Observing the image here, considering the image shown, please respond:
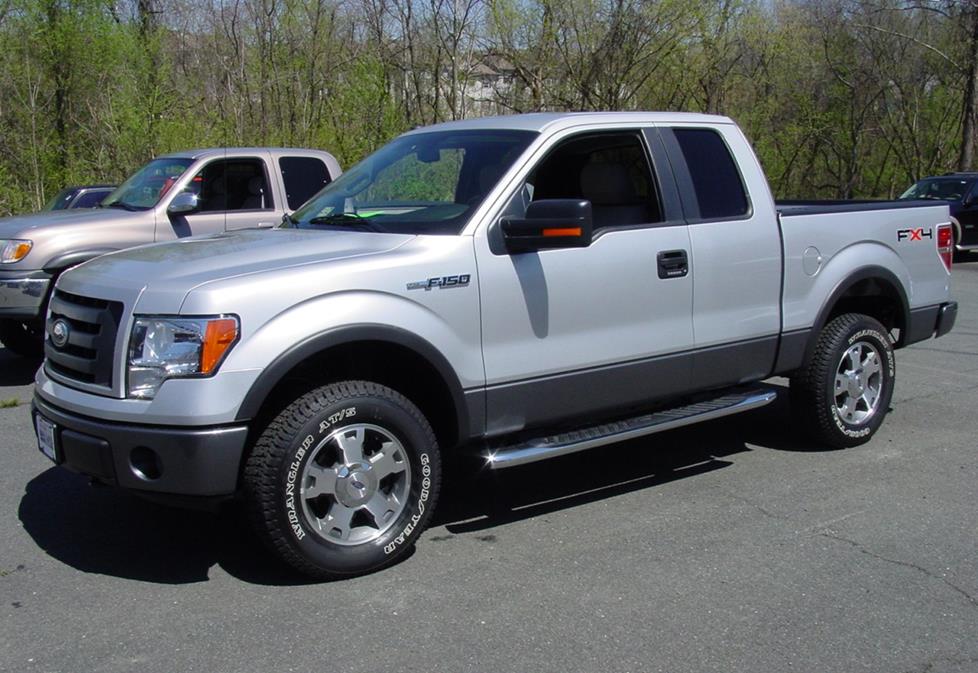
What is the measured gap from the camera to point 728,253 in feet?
18.4

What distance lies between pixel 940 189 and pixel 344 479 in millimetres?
18884

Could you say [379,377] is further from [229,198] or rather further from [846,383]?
[229,198]

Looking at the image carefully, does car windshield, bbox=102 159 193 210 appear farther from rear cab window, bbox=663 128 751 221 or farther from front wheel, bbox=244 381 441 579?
front wheel, bbox=244 381 441 579

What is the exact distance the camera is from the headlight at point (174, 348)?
4.00m

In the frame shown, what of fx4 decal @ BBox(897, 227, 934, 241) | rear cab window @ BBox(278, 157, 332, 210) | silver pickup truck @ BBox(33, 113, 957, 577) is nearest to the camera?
silver pickup truck @ BBox(33, 113, 957, 577)

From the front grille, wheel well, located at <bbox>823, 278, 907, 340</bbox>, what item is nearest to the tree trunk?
wheel well, located at <bbox>823, 278, 907, 340</bbox>

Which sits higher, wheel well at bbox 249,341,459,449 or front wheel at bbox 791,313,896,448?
wheel well at bbox 249,341,459,449

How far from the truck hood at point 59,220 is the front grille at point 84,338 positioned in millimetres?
4327

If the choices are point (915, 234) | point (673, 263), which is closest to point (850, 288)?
point (915, 234)

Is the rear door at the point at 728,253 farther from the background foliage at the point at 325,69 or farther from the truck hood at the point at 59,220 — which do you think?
the background foliage at the point at 325,69

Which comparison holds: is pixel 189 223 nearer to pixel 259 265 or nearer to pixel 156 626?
pixel 259 265

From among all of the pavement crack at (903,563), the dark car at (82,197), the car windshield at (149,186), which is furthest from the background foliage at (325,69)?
the pavement crack at (903,563)

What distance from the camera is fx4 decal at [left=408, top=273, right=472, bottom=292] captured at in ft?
14.8

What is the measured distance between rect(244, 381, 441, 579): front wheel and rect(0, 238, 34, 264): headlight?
202 inches
